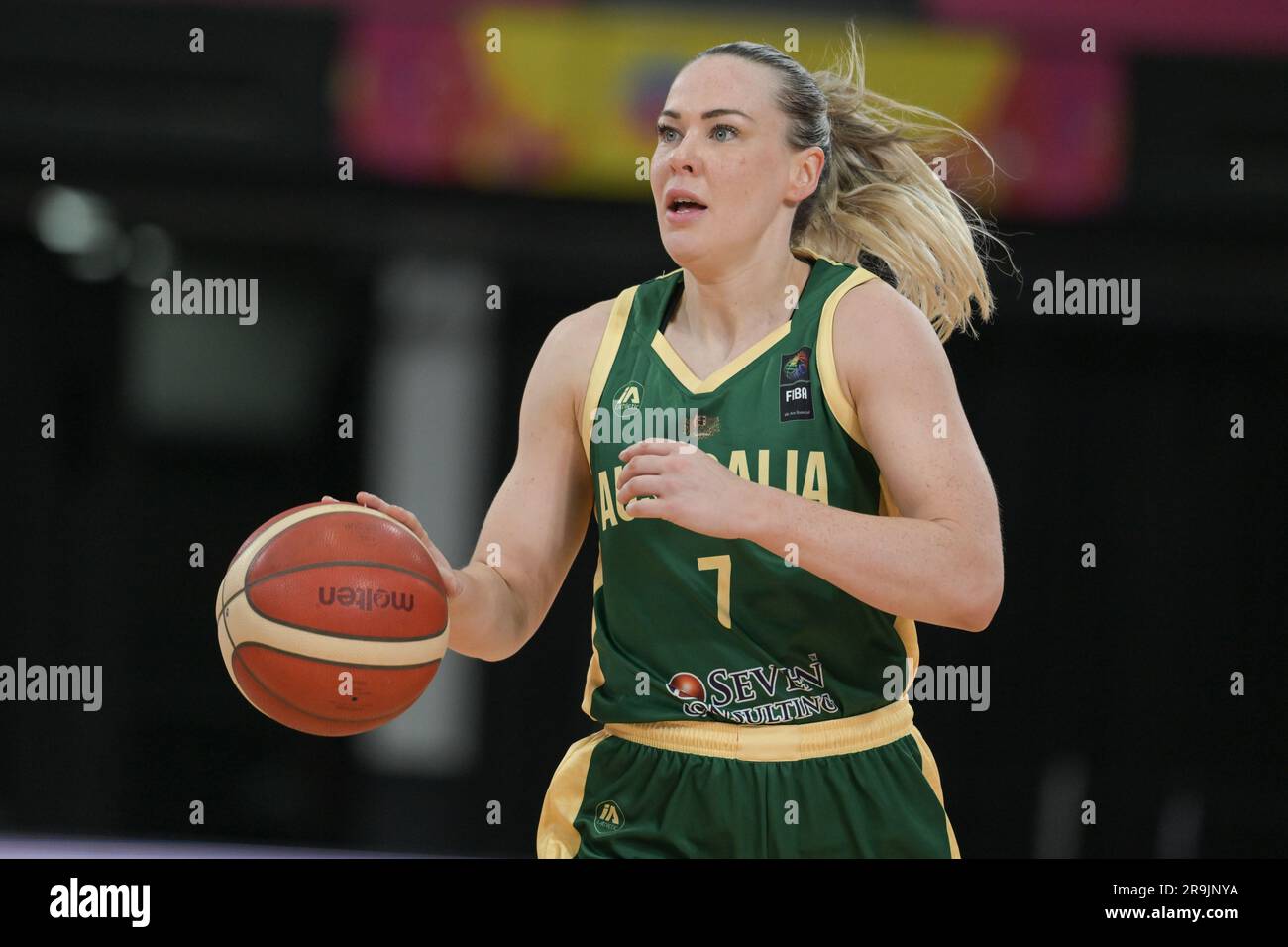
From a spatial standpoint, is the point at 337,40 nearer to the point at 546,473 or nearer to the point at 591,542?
the point at 591,542

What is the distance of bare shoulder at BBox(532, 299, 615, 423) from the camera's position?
101 inches

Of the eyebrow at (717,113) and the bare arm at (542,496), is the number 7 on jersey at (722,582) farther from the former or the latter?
the eyebrow at (717,113)

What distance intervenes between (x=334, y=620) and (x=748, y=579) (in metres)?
0.65

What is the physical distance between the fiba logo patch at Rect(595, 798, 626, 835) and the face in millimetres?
904

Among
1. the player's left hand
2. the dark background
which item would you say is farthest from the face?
the dark background

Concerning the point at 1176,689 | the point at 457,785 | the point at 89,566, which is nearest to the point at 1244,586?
the point at 1176,689

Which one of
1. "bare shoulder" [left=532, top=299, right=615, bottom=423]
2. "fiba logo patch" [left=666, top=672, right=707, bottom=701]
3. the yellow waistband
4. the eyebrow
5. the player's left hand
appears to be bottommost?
the yellow waistband

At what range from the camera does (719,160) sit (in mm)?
2445

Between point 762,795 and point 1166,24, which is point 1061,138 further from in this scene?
point 762,795

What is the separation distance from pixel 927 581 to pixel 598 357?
0.74 metres

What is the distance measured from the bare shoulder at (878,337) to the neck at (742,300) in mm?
145

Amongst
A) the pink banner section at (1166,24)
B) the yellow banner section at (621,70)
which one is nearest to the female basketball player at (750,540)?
the yellow banner section at (621,70)

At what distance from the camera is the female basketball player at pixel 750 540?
2.24 metres

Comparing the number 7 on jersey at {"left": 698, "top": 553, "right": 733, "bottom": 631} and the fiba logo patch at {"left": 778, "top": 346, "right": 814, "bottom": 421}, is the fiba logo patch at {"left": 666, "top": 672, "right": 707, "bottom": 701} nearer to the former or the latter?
the number 7 on jersey at {"left": 698, "top": 553, "right": 733, "bottom": 631}
